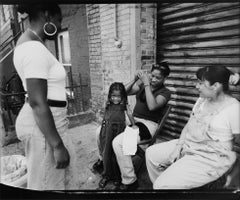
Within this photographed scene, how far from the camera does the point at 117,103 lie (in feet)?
7.16

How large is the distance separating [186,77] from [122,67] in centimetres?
74

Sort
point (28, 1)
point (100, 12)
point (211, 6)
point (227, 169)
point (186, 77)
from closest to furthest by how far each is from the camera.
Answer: point (28, 1) → point (227, 169) → point (211, 6) → point (100, 12) → point (186, 77)

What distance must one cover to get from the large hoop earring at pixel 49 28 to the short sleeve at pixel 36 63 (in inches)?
6.2

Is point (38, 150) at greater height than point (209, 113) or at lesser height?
lesser

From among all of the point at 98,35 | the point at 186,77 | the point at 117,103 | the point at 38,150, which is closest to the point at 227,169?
Answer: the point at 186,77

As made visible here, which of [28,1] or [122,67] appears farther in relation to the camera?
[122,67]

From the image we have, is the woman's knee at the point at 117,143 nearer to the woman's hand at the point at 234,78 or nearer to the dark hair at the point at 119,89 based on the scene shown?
the dark hair at the point at 119,89

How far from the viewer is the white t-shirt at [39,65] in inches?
52.0

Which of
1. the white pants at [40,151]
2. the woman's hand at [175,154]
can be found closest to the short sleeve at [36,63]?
the white pants at [40,151]

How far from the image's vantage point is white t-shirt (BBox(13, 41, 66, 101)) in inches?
52.0

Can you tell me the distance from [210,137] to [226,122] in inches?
7.2

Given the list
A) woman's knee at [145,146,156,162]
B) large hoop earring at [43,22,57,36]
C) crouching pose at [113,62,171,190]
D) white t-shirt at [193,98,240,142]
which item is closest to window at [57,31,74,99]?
large hoop earring at [43,22,57,36]

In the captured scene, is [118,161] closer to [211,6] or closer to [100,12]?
[100,12]

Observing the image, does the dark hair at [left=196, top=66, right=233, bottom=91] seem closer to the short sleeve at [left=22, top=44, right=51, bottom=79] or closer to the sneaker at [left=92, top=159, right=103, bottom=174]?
the short sleeve at [left=22, top=44, right=51, bottom=79]
